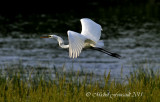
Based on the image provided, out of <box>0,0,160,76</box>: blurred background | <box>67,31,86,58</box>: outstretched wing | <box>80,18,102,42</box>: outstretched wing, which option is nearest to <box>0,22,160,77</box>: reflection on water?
<box>0,0,160,76</box>: blurred background

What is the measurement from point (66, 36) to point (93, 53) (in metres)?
4.20

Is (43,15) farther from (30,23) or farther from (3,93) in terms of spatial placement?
(3,93)

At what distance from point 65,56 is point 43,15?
15.5m

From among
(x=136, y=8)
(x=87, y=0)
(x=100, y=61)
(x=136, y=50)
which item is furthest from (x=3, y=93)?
(x=87, y=0)

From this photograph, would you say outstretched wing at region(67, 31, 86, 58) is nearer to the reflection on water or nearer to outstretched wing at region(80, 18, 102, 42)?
outstretched wing at region(80, 18, 102, 42)

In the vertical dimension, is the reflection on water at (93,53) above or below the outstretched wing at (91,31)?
below

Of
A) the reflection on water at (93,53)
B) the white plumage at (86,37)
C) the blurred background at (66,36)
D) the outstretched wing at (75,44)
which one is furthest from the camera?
the blurred background at (66,36)

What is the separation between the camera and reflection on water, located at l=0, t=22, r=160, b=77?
47.7 ft

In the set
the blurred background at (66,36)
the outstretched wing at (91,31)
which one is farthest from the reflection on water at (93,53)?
the outstretched wing at (91,31)

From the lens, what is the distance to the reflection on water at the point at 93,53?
1453 cm

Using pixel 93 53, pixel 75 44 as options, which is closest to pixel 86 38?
pixel 75 44

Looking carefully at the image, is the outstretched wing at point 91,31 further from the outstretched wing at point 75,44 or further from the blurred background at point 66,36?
the blurred background at point 66,36

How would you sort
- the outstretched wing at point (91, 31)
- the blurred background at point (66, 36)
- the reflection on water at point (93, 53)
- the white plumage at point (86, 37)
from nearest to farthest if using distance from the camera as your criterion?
the white plumage at point (86, 37) → the outstretched wing at point (91, 31) → the reflection on water at point (93, 53) → the blurred background at point (66, 36)

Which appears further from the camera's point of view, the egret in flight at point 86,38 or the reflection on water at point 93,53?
the reflection on water at point 93,53
